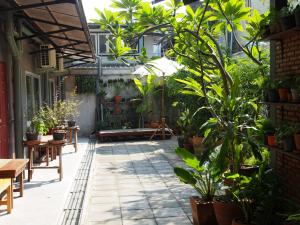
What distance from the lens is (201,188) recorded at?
4.88 m

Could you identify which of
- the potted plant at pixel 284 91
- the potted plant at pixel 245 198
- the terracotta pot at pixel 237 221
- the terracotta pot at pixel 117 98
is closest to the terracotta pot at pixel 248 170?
the potted plant at pixel 245 198

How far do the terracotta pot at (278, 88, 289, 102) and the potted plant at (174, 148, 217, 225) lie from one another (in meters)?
1.16

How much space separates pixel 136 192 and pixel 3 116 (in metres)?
2.46

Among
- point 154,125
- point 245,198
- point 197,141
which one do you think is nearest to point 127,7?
point 245,198

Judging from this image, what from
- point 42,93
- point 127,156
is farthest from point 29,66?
point 127,156

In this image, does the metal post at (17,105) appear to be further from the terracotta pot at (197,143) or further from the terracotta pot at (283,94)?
the terracotta pot at (197,143)

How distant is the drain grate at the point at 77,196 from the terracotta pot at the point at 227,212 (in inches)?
67.6

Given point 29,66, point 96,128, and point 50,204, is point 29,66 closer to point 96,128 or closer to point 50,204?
point 50,204

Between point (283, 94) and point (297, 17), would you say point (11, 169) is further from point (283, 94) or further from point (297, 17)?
point (297, 17)

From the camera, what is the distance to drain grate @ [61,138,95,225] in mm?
5014

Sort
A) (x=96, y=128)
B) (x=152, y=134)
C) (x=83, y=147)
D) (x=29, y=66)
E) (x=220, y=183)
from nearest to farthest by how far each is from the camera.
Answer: (x=220, y=183) < (x=29, y=66) < (x=83, y=147) < (x=152, y=134) < (x=96, y=128)

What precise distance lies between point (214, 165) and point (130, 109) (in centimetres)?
1091

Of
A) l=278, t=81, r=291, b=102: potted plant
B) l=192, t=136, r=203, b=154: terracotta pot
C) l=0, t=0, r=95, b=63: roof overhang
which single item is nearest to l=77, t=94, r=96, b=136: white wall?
l=192, t=136, r=203, b=154: terracotta pot

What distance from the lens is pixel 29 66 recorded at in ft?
28.1
